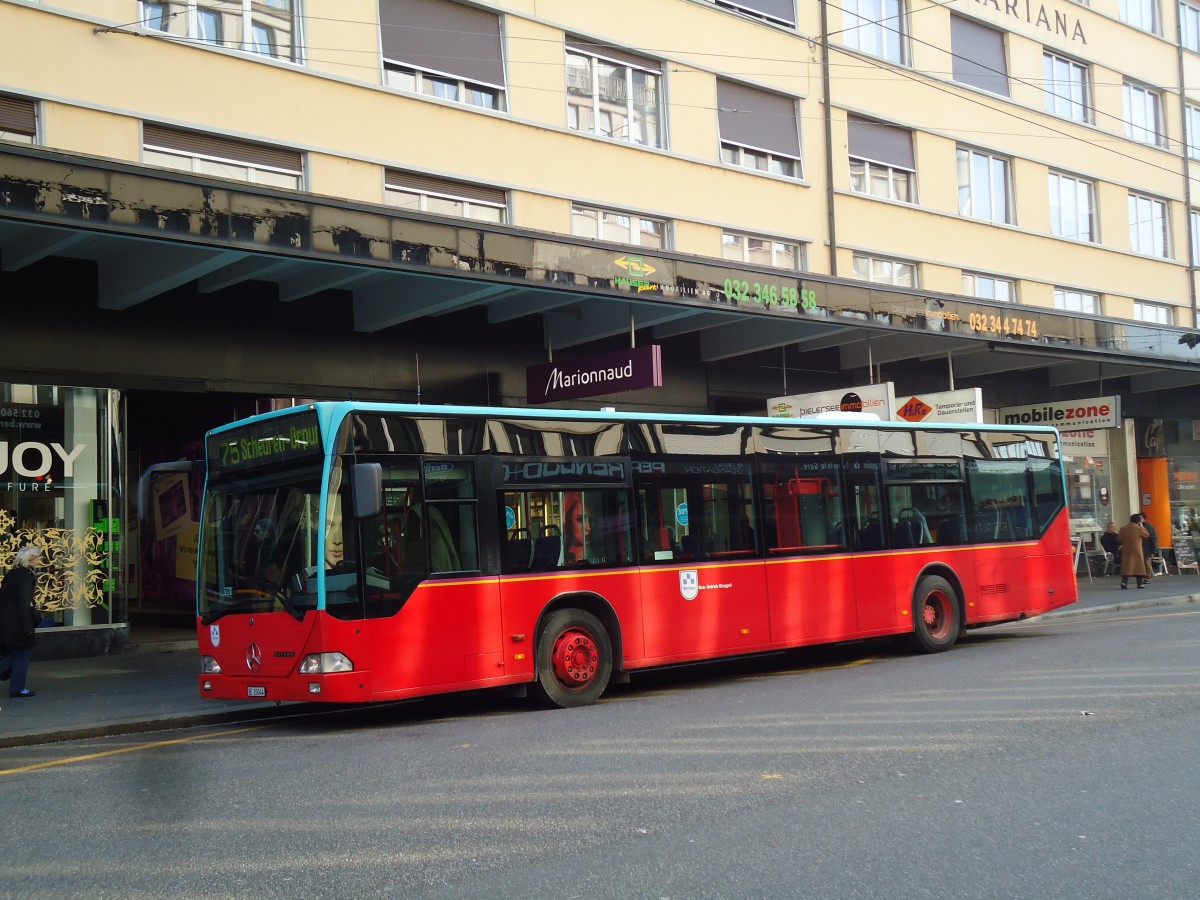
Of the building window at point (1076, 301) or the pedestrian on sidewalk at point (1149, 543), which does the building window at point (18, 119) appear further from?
the building window at point (1076, 301)

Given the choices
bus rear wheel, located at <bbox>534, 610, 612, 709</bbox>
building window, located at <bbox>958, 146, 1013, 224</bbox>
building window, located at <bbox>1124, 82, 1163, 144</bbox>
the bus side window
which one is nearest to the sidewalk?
bus rear wheel, located at <bbox>534, 610, 612, 709</bbox>

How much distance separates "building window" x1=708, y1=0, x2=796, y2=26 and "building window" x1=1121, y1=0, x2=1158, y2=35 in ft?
44.3

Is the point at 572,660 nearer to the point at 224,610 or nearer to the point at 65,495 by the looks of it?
the point at 224,610

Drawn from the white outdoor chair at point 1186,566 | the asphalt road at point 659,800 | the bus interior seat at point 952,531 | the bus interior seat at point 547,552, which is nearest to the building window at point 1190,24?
the white outdoor chair at point 1186,566

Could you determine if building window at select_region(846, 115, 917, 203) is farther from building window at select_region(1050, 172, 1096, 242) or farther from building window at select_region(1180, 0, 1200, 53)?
building window at select_region(1180, 0, 1200, 53)

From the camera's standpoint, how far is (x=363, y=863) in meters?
5.63

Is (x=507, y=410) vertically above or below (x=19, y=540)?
above

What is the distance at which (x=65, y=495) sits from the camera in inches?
598

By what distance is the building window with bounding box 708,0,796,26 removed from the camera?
75.2 feet

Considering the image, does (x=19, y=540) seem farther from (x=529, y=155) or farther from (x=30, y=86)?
(x=529, y=155)

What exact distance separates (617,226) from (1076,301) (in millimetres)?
14936

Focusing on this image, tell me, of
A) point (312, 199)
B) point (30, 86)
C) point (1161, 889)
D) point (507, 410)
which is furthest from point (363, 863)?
point (30, 86)

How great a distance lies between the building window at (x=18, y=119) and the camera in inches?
547

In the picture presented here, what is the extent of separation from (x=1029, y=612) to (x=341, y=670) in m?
10.2
